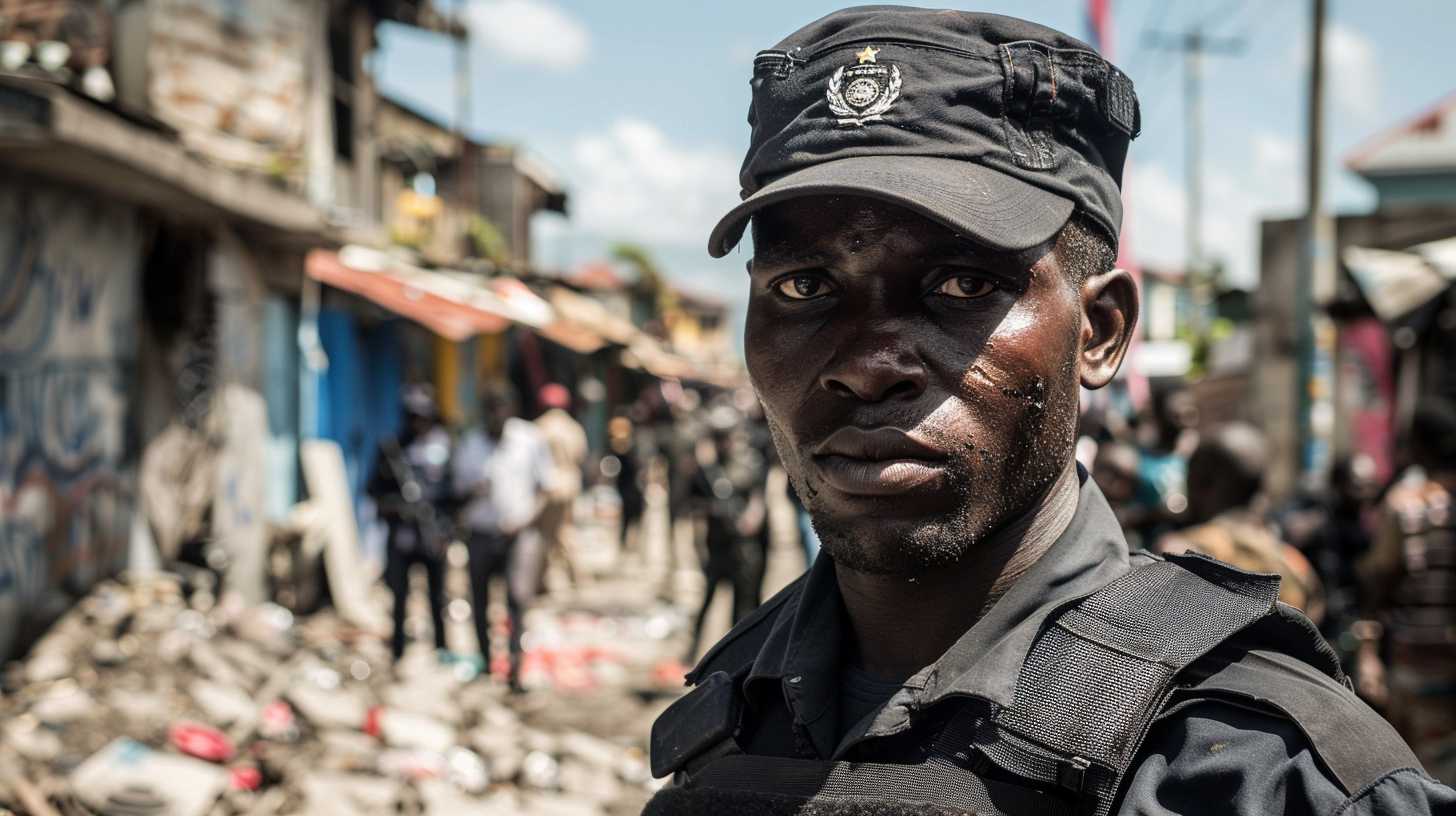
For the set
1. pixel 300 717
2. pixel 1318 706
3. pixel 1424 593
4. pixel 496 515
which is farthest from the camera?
pixel 496 515

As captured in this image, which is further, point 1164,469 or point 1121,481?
point 1164,469

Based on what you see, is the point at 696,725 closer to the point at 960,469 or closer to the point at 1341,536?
the point at 960,469

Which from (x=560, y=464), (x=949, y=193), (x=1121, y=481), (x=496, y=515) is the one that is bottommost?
(x=560, y=464)

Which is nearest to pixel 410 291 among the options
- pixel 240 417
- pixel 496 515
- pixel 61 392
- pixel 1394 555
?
pixel 240 417

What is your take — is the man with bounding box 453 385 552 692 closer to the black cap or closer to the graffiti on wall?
the graffiti on wall

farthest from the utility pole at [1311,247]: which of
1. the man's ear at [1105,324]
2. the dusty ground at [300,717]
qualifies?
the man's ear at [1105,324]

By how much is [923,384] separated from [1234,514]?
3.46m

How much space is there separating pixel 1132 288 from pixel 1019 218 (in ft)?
0.86

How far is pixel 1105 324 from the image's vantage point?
1.46 metres

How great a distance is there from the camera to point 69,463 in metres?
8.19

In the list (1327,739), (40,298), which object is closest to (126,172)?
(40,298)

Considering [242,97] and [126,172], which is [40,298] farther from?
[242,97]

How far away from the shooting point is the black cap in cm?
129

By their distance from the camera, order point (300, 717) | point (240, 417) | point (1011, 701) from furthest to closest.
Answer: point (240, 417) → point (300, 717) → point (1011, 701)
